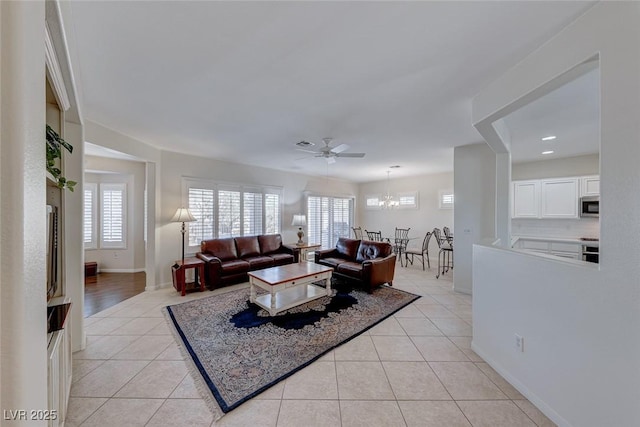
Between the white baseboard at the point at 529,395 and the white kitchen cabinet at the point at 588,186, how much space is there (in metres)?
4.31

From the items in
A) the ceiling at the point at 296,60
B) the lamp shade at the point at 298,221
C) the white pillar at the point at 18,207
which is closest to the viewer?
the white pillar at the point at 18,207

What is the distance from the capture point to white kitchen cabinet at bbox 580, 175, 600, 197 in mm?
4469

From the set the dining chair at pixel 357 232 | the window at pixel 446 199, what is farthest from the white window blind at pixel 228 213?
the window at pixel 446 199

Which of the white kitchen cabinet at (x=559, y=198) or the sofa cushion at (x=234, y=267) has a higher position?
the white kitchen cabinet at (x=559, y=198)

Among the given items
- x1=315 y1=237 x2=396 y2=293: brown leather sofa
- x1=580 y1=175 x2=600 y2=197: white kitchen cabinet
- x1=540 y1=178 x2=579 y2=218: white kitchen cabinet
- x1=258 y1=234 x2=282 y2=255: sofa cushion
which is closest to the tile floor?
x1=315 y1=237 x2=396 y2=293: brown leather sofa

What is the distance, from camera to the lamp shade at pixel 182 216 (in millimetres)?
A: 4578

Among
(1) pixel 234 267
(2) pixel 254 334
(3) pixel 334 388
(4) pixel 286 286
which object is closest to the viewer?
(3) pixel 334 388

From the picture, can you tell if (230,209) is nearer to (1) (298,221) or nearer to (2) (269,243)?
(2) (269,243)

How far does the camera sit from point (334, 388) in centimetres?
204

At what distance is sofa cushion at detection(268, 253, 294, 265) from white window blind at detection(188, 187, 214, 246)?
1.48m

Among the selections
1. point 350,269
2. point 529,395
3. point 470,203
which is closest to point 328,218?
point 350,269

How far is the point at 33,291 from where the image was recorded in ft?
1.83

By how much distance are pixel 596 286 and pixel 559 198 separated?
181 inches

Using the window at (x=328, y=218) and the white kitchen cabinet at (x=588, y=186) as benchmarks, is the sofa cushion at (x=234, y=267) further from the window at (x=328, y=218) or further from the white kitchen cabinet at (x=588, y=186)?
the white kitchen cabinet at (x=588, y=186)
